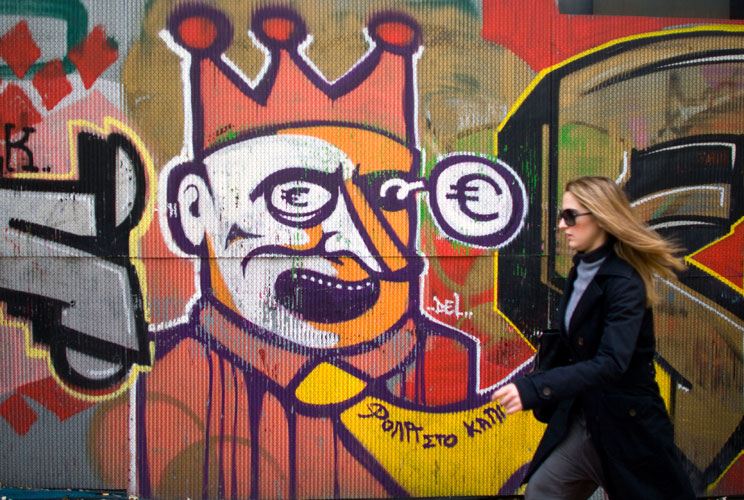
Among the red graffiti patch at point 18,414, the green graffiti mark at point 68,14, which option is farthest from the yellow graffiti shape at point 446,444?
the green graffiti mark at point 68,14

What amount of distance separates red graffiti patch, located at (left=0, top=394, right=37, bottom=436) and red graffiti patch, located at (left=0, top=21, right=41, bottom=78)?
6.49ft

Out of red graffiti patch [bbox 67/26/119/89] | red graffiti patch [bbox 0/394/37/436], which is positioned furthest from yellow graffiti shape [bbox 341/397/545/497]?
red graffiti patch [bbox 67/26/119/89]

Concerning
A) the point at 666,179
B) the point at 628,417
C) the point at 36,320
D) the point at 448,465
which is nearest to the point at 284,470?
the point at 448,465

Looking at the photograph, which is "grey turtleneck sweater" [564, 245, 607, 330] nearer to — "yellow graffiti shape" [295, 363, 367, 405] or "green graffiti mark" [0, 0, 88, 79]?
"yellow graffiti shape" [295, 363, 367, 405]

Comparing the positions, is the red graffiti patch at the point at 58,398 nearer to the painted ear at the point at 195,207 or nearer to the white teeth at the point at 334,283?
the painted ear at the point at 195,207

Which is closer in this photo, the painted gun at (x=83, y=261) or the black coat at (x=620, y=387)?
the black coat at (x=620, y=387)

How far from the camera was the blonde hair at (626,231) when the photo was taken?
7.65 feet

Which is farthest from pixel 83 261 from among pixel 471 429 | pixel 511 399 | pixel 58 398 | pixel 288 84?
pixel 511 399

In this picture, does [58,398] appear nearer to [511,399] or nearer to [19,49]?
[19,49]

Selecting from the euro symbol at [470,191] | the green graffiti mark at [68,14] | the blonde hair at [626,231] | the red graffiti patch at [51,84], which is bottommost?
the blonde hair at [626,231]

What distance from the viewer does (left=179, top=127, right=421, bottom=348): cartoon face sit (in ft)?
12.0

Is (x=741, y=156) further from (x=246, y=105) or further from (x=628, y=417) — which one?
(x=246, y=105)

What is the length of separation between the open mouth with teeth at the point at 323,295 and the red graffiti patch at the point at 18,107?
1.77 m

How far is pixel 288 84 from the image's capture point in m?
3.65
